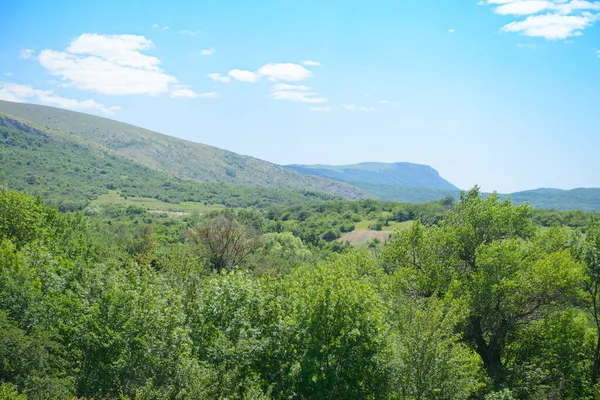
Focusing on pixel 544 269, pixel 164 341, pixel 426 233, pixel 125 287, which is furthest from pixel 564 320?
pixel 125 287

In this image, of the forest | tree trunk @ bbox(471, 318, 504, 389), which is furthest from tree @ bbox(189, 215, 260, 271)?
tree trunk @ bbox(471, 318, 504, 389)

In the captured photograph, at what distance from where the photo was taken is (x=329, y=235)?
150m

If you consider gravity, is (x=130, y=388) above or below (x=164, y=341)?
below

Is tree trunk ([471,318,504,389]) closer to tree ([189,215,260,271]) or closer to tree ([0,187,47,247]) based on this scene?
tree ([189,215,260,271])

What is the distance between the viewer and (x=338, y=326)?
2352 centimetres

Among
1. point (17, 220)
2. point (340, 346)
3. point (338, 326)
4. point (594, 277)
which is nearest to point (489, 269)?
point (594, 277)

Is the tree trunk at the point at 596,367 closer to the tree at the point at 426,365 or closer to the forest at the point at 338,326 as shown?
the forest at the point at 338,326

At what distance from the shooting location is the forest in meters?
22.4

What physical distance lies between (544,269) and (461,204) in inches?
424

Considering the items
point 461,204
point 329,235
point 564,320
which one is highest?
point 461,204

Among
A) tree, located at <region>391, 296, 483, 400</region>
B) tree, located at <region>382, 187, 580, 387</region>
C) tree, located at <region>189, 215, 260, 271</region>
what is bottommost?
tree, located at <region>189, 215, 260, 271</region>

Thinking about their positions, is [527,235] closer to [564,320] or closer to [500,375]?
[564,320]

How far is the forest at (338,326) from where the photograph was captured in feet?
73.5

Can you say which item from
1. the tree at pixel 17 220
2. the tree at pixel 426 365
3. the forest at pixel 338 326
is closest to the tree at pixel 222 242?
the tree at pixel 17 220
